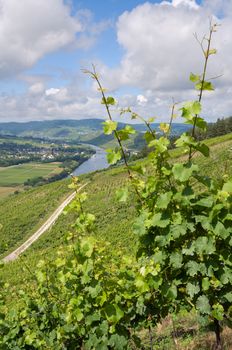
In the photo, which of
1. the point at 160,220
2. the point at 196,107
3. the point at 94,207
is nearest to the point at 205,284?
the point at 160,220

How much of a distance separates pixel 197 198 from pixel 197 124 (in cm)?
99

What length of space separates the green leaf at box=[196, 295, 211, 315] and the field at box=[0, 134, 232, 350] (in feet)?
6.84

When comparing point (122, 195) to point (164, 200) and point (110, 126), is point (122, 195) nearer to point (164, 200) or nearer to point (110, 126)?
point (164, 200)

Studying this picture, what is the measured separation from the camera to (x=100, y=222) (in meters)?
68.4

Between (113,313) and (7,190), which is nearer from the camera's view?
(113,313)

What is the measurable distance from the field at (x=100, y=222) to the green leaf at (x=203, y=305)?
209 centimetres

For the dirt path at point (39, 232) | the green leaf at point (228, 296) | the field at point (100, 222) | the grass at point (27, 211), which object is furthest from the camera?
the grass at point (27, 211)

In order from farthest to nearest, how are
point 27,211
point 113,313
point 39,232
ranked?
point 27,211
point 39,232
point 113,313

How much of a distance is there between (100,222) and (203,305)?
64.0m

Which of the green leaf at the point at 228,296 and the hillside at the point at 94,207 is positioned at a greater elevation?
the green leaf at the point at 228,296

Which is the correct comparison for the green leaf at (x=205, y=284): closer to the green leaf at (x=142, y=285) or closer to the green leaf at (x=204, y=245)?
the green leaf at (x=204, y=245)

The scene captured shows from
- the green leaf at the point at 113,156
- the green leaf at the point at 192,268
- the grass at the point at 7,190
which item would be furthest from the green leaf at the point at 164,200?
the grass at the point at 7,190

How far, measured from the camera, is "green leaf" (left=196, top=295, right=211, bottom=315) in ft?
15.9

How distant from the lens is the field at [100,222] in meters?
10.4
